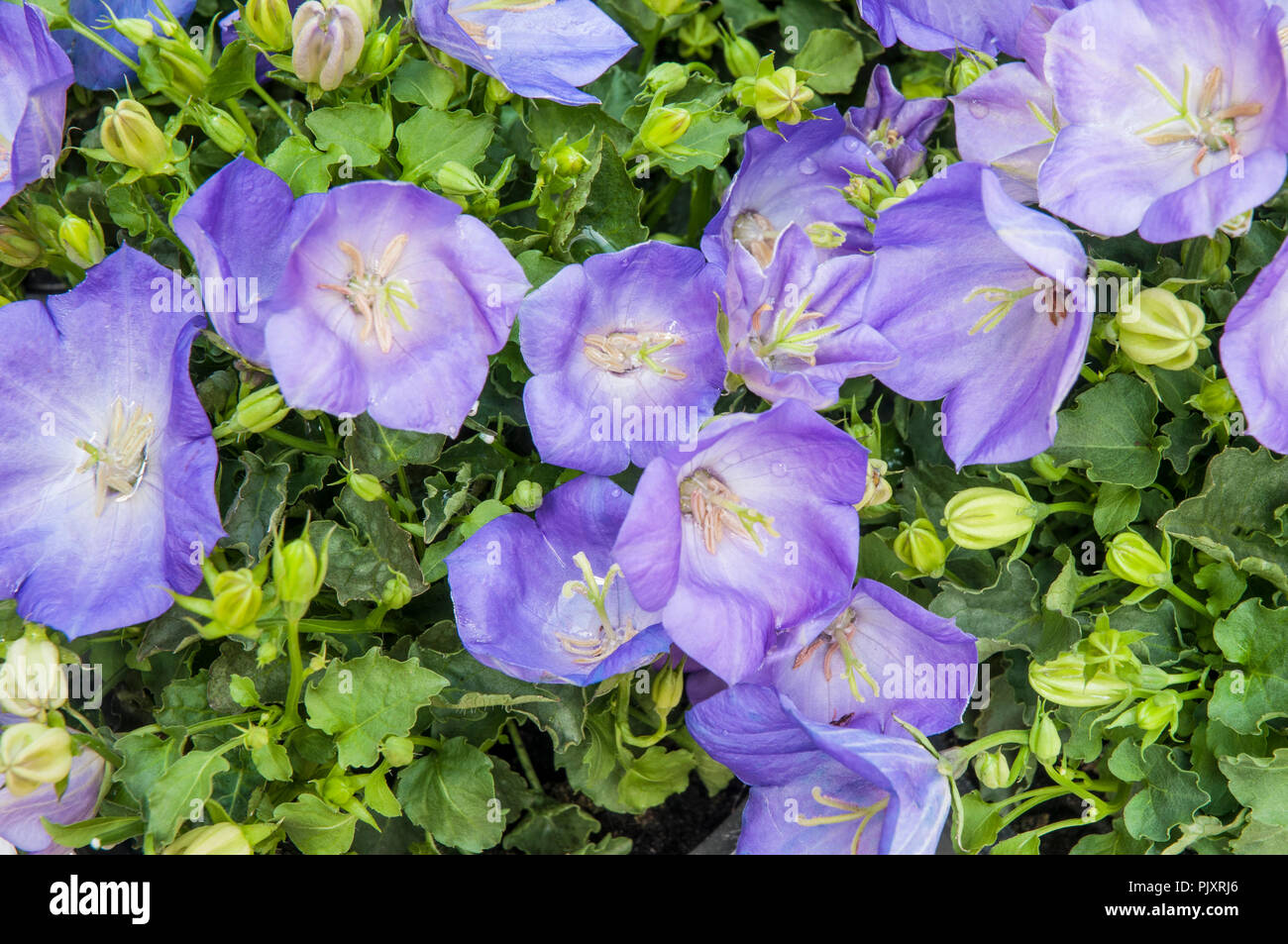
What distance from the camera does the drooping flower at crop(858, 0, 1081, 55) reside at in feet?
4.44

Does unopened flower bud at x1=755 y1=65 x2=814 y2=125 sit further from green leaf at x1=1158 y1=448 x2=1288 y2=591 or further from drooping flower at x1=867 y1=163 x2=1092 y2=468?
green leaf at x1=1158 y1=448 x2=1288 y2=591

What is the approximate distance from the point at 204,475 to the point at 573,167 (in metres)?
0.48

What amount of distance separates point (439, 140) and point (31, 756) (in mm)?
722

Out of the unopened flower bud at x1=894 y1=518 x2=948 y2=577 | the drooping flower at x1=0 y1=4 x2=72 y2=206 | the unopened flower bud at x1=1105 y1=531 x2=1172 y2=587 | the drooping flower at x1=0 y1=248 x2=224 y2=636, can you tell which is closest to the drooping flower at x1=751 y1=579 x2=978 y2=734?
the unopened flower bud at x1=894 y1=518 x2=948 y2=577

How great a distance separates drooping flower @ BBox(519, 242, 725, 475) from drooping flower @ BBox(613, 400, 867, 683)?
2.8 inches

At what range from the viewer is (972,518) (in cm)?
117

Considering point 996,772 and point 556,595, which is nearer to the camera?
point 996,772

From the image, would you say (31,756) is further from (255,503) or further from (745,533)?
(745,533)

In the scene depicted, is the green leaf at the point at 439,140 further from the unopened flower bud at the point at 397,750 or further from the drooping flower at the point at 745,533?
the unopened flower bud at the point at 397,750

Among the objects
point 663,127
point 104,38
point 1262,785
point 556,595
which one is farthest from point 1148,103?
point 104,38

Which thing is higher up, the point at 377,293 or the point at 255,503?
the point at 377,293

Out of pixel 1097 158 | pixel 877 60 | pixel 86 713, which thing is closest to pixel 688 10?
pixel 877 60

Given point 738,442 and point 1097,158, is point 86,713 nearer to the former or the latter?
point 738,442

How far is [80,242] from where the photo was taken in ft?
3.92
